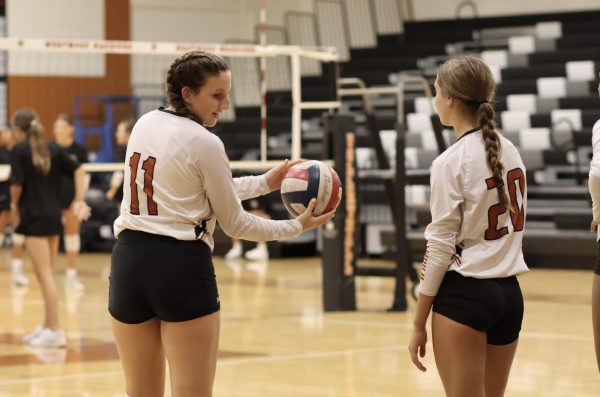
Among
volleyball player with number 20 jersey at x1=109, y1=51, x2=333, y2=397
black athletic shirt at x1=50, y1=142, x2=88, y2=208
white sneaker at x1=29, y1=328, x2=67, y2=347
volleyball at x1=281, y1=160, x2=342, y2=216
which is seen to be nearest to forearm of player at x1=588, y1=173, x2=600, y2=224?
volleyball at x1=281, y1=160, x2=342, y2=216

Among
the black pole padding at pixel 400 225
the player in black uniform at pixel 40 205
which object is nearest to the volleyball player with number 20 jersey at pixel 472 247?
the player in black uniform at pixel 40 205

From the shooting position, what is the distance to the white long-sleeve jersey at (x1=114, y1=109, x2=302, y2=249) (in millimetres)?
3486

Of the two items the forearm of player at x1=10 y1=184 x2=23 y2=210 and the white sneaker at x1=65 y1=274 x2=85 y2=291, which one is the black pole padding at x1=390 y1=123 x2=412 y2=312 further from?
the white sneaker at x1=65 y1=274 x2=85 y2=291

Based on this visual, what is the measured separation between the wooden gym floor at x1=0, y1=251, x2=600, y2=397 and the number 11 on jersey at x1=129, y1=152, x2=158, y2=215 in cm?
286

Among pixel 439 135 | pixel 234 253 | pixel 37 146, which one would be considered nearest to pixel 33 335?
pixel 37 146

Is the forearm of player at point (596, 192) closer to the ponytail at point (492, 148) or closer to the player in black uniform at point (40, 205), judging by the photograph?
the ponytail at point (492, 148)

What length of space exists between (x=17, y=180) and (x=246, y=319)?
91.3 inches

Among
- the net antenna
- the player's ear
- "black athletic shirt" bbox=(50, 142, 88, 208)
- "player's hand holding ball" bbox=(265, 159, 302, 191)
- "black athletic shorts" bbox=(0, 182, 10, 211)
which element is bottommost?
"black athletic shorts" bbox=(0, 182, 10, 211)

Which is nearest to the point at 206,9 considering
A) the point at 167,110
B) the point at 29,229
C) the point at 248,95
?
the point at 248,95

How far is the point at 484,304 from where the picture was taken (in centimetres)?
338

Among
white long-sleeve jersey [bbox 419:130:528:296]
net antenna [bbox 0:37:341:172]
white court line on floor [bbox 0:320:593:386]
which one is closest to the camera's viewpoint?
white long-sleeve jersey [bbox 419:130:528:296]

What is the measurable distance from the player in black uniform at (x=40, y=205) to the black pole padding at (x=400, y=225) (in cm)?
259

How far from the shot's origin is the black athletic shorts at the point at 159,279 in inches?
137

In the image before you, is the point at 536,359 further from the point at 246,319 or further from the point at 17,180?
the point at 17,180
